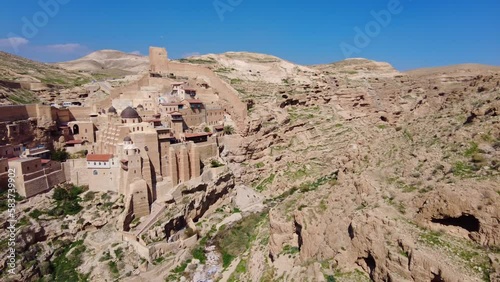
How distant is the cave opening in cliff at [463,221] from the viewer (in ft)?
28.8

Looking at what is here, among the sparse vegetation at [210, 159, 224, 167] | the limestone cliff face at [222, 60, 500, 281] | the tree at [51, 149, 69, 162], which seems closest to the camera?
the limestone cliff face at [222, 60, 500, 281]

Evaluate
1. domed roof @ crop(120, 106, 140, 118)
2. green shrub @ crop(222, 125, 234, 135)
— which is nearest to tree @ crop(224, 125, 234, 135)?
green shrub @ crop(222, 125, 234, 135)

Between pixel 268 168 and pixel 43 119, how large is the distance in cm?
1941

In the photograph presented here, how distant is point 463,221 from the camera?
9.06m

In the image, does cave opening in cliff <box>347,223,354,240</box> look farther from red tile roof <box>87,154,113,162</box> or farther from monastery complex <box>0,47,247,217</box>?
red tile roof <box>87,154,113,162</box>

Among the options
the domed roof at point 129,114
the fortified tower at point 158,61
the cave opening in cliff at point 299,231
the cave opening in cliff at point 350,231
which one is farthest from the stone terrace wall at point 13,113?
the cave opening in cliff at point 350,231

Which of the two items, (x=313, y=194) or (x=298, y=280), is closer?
(x=298, y=280)

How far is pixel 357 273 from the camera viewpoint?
1006cm

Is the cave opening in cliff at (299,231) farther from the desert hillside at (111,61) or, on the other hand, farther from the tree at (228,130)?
the desert hillside at (111,61)

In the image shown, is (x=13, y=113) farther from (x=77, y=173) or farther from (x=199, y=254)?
(x=199, y=254)

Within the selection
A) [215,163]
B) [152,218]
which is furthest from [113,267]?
[215,163]

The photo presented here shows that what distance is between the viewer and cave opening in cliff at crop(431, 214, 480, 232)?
28.8ft

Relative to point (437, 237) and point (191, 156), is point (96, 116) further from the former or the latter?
point (437, 237)

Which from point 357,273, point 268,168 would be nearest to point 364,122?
point 268,168
